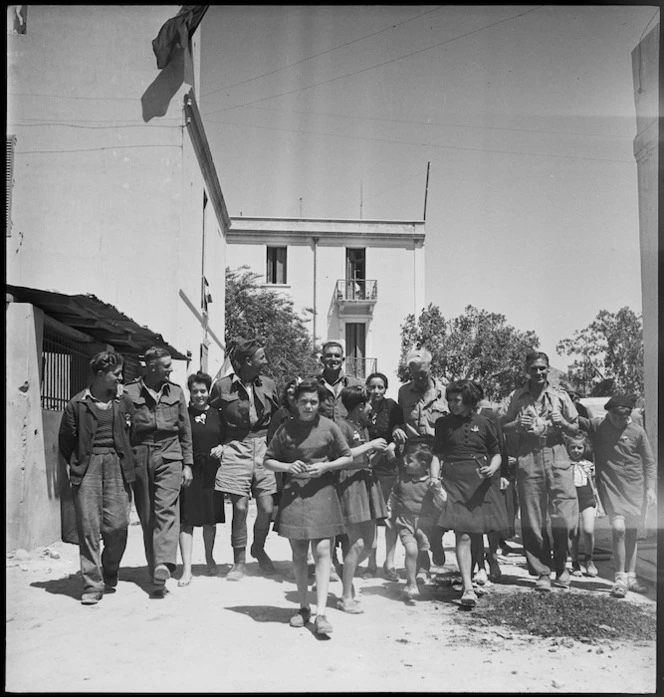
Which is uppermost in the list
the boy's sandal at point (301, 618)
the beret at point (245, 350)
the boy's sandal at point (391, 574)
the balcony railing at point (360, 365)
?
the balcony railing at point (360, 365)

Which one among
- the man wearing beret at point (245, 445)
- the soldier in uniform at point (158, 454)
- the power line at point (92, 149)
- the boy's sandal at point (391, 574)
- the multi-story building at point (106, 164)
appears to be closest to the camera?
the soldier in uniform at point (158, 454)

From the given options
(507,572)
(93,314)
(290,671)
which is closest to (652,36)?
(507,572)

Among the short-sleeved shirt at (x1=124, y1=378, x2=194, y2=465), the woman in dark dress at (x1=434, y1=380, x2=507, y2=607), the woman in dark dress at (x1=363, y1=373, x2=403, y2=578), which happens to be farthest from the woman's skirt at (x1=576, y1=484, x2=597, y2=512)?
the short-sleeved shirt at (x1=124, y1=378, x2=194, y2=465)

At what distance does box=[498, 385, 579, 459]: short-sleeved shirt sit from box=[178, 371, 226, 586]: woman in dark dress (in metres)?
2.41

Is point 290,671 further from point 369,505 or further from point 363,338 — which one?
point 363,338

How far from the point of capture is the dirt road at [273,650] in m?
4.01

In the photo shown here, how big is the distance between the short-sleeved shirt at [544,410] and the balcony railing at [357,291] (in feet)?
43.2

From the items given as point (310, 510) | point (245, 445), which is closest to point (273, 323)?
point (245, 445)

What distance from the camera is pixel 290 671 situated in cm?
405

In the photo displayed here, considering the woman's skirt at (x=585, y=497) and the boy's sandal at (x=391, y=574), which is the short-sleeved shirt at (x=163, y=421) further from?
the woman's skirt at (x=585, y=497)

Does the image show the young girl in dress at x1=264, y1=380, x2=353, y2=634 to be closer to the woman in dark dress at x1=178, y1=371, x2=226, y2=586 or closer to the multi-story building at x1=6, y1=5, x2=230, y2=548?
the woman in dark dress at x1=178, y1=371, x2=226, y2=586

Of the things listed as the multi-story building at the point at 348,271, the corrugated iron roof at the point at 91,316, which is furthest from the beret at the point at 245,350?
the multi-story building at the point at 348,271

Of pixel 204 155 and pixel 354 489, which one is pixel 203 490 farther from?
pixel 204 155

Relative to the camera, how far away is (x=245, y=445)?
6.09 metres
